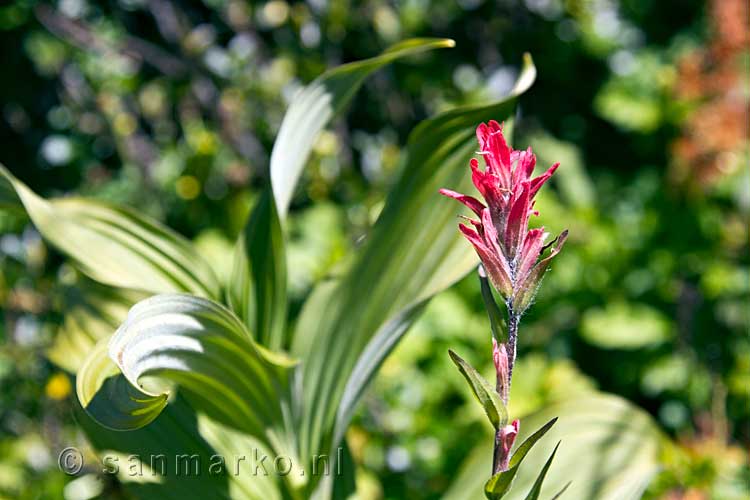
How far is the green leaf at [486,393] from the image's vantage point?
58 cm

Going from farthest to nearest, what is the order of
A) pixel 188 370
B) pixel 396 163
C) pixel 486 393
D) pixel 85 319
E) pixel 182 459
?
pixel 396 163 → pixel 85 319 → pixel 182 459 → pixel 188 370 → pixel 486 393

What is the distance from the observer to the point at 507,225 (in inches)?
23.4

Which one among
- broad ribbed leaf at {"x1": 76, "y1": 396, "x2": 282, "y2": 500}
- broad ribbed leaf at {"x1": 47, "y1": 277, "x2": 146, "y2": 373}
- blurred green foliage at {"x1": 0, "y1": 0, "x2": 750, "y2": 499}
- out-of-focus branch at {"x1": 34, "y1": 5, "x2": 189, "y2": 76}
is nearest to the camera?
broad ribbed leaf at {"x1": 76, "y1": 396, "x2": 282, "y2": 500}

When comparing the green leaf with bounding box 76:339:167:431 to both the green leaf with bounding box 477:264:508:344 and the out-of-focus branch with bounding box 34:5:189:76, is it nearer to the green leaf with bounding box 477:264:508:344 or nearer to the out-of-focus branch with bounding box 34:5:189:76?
the green leaf with bounding box 477:264:508:344

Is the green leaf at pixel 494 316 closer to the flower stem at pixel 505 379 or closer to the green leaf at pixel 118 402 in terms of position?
the flower stem at pixel 505 379

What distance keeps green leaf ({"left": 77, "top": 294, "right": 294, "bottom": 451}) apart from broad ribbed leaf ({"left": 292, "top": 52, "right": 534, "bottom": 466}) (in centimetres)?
5

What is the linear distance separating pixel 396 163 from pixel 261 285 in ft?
2.70

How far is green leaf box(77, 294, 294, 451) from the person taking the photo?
0.63m

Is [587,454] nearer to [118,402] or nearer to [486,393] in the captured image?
[486,393]

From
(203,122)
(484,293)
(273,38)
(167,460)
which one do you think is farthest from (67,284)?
(273,38)

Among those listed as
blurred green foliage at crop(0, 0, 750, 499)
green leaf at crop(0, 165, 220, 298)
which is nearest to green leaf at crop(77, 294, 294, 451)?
green leaf at crop(0, 165, 220, 298)

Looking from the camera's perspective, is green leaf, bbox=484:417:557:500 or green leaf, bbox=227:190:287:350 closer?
green leaf, bbox=484:417:557:500

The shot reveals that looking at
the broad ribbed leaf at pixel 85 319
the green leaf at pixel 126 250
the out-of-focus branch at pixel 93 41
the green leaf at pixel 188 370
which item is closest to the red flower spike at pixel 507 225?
the green leaf at pixel 188 370
